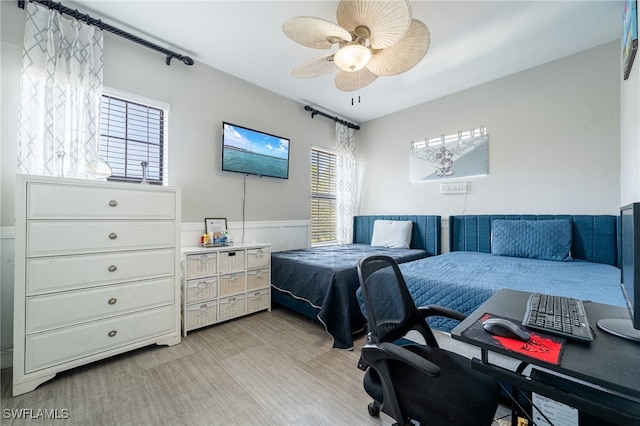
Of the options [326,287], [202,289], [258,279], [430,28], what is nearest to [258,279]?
[258,279]

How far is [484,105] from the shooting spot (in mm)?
3273

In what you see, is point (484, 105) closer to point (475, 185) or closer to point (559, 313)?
point (475, 185)

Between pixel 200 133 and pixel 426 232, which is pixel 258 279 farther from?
pixel 426 232

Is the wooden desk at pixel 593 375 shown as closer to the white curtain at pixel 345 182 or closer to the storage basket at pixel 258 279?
the storage basket at pixel 258 279

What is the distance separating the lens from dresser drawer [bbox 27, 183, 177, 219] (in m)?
1.61

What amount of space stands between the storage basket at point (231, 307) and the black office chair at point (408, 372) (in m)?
1.90

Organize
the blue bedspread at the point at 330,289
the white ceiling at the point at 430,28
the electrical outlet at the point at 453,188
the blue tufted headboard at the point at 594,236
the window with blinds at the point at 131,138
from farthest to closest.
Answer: the electrical outlet at the point at 453,188
the blue tufted headboard at the point at 594,236
the window with blinds at the point at 131,138
the blue bedspread at the point at 330,289
the white ceiling at the point at 430,28

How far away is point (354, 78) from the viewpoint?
2.12 metres

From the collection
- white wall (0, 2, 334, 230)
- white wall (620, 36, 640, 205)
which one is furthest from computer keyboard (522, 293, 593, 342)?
white wall (0, 2, 334, 230)

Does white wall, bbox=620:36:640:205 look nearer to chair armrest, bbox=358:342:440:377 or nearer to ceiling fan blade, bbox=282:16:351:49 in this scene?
chair armrest, bbox=358:342:440:377

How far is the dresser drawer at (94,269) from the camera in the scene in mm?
1608

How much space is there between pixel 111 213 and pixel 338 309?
193 cm

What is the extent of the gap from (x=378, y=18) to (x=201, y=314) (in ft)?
8.98

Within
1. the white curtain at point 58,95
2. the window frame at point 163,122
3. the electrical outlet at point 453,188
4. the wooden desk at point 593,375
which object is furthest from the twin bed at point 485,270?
the white curtain at point 58,95
